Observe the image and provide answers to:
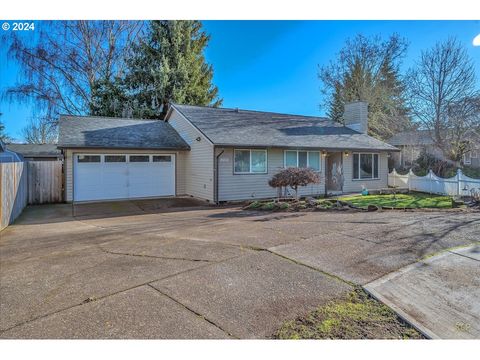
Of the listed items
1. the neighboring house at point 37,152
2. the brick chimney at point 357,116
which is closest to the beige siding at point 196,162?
the brick chimney at point 357,116

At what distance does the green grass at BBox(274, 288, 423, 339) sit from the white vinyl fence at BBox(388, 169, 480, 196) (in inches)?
437

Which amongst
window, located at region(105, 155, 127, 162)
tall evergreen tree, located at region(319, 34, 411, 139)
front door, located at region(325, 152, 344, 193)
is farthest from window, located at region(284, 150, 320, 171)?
tall evergreen tree, located at region(319, 34, 411, 139)

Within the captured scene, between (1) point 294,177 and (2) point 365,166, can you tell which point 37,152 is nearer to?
(1) point 294,177

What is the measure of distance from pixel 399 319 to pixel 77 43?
25208mm

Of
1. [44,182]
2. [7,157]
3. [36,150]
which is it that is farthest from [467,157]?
[36,150]

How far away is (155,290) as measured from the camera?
3422mm

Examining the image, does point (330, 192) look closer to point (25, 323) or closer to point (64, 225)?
point (64, 225)

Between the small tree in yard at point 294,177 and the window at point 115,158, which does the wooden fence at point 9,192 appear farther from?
the small tree in yard at point 294,177

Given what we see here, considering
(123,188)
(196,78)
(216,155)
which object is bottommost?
(123,188)

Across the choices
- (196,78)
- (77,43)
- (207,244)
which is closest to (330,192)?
(207,244)

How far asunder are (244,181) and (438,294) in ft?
31.0

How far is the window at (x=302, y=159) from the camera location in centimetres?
1344

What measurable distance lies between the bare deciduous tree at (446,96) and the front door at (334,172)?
776 centimetres
